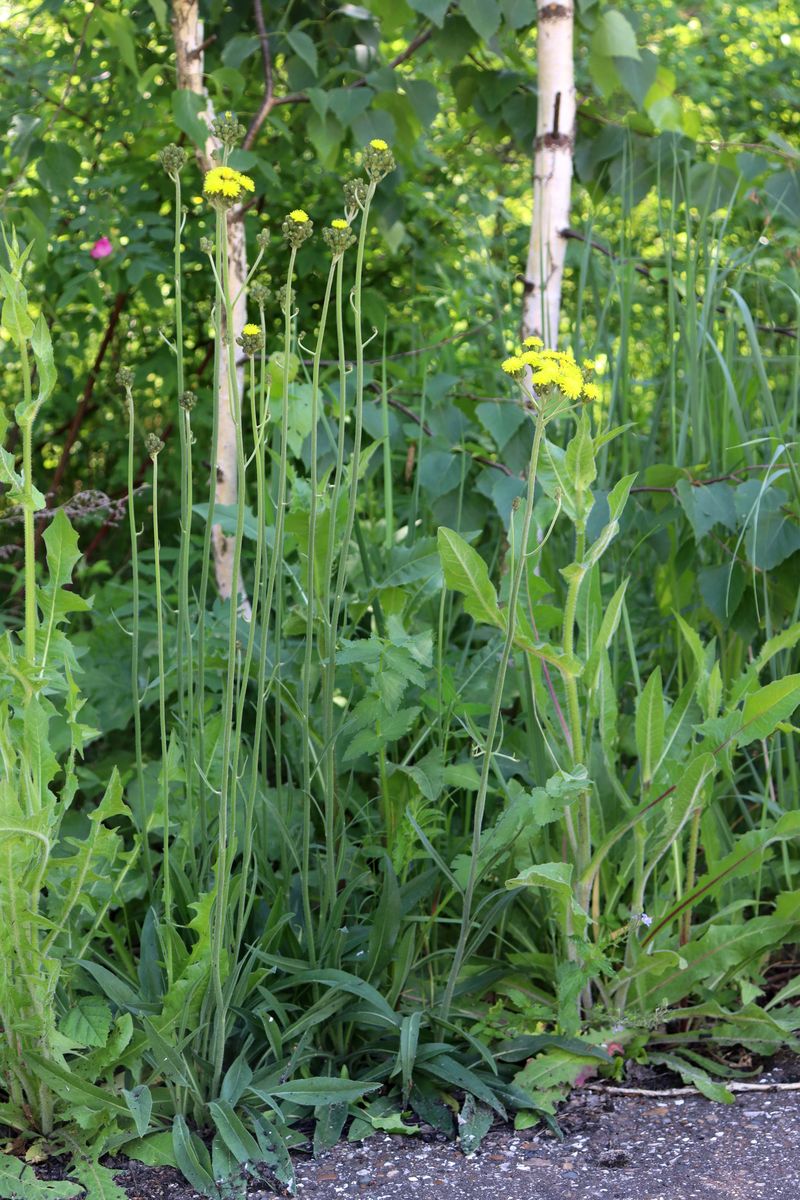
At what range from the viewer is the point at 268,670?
6.97 feet

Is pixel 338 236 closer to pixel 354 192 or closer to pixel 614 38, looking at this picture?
pixel 354 192

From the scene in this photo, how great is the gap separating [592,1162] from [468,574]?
0.83 m

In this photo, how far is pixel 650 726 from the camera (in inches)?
74.6

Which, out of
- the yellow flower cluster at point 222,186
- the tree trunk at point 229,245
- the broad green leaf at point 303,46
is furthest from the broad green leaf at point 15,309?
the broad green leaf at point 303,46

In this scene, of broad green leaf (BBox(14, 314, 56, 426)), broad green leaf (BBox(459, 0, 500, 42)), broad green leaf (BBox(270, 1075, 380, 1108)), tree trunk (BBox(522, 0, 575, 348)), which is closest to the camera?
broad green leaf (BBox(14, 314, 56, 426))

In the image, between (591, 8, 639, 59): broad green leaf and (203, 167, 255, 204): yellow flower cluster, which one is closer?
(203, 167, 255, 204): yellow flower cluster

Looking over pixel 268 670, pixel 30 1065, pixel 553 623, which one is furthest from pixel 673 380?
pixel 30 1065

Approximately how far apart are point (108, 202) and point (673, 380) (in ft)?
5.28

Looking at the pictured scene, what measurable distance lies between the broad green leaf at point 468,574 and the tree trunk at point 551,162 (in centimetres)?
115

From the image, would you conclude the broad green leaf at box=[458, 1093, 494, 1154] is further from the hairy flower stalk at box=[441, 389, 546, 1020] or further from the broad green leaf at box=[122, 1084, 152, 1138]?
the broad green leaf at box=[122, 1084, 152, 1138]

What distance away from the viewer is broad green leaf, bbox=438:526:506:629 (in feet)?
5.57

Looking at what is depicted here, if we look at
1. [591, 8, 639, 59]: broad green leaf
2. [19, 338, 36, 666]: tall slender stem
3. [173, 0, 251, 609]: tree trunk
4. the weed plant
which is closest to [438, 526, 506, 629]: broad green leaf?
the weed plant

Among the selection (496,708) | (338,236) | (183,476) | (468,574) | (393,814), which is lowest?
(393,814)

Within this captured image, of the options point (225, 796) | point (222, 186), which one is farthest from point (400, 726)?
point (222, 186)
